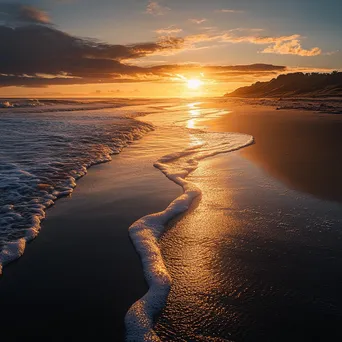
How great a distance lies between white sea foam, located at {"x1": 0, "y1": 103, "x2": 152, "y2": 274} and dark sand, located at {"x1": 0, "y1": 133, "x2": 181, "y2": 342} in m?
0.29

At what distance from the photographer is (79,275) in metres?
3.56

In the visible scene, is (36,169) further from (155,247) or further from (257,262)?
(257,262)

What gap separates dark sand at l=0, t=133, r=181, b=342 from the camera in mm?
2824

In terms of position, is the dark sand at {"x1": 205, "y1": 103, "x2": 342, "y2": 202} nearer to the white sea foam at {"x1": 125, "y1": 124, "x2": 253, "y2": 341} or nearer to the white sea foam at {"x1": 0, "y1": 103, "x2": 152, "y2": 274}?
the white sea foam at {"x1": 125, "y1": 124, "x2": 253, "y2": 341}

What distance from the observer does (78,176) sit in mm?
7762

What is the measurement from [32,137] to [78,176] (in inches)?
283

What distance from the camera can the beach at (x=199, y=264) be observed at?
2830 mm

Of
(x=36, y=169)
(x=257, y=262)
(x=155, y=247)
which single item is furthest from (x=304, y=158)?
(x=36, y=169)

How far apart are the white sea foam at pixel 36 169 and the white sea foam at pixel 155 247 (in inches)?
67.4

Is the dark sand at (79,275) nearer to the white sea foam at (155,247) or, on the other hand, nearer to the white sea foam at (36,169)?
the white sea foam at (155,247)

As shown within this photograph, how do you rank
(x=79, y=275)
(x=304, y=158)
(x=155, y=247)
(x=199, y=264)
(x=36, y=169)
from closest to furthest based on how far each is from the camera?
(x=79, y=275)
(x=199, y=264)
(x=155, y=247)
(x=36, y=169)
(x=304, y=158)

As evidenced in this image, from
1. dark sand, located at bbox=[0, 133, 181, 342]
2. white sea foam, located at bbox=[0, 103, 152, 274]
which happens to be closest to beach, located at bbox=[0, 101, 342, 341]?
dark sand, located at bbox=[0, 133, 181, 342]

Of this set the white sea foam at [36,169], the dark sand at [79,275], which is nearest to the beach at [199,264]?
the dark sand at [79,275]

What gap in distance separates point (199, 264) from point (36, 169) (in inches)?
239
